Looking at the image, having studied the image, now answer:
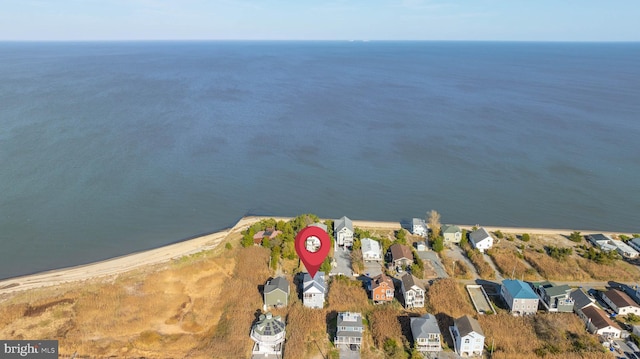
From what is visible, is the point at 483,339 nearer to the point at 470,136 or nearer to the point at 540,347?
the point at 540,347

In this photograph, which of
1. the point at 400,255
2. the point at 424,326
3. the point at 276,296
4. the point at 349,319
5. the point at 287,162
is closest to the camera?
the point at 424,326

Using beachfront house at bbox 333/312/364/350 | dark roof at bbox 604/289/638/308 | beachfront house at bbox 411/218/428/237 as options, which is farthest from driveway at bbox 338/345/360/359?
dark roof at bbox 604/289/638/308

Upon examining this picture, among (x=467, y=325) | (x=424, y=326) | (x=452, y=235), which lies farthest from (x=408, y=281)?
(x=452, y=235)

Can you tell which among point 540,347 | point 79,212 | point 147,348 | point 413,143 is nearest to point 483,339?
point 540,347

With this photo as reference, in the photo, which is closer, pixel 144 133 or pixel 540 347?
pixel 540 347

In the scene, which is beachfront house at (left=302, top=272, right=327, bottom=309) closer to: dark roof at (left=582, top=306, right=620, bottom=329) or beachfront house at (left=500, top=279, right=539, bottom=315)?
beachfront house at (left=500, top=279, right=539, bottom=315)

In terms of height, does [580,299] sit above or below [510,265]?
above

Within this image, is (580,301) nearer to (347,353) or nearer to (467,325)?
(467,325)
